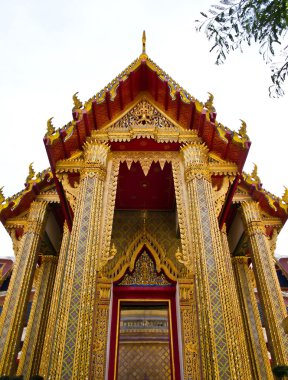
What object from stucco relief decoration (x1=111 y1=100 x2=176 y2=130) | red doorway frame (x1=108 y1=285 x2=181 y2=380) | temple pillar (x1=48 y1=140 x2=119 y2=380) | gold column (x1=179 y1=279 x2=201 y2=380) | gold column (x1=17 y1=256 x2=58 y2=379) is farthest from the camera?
gold column (x1=17 y1=256 x2=58 y2=379)

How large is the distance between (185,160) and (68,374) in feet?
13.8

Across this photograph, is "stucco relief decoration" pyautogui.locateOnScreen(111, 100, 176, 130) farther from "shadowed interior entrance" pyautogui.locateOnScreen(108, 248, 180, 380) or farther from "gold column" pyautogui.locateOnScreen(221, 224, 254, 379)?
"gold column" pyautogui.locateOnScreen(221, 224, 254, 379)

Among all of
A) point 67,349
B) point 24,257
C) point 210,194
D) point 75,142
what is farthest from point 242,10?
point 24,257

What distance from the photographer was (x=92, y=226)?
5.53 meters

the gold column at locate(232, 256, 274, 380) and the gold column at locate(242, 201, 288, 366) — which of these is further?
the gold column at locate(232, 256, 274, 380)

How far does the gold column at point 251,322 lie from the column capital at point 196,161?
4.31 meters

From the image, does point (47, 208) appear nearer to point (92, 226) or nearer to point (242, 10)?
point (92, 226)

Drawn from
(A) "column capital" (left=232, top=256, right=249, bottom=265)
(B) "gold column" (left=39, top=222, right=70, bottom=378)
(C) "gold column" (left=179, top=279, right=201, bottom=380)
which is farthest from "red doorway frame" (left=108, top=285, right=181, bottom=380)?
(A) "column capital" (left=232, top=256, right=249, bottom=265)

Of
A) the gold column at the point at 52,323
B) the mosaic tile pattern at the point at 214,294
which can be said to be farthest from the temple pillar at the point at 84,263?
the mosaic tile pattern at the point at 214,294

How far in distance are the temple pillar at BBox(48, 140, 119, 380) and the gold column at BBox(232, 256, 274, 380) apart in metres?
5.06

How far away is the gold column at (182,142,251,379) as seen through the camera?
14.2ft

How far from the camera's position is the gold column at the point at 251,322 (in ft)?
25.8

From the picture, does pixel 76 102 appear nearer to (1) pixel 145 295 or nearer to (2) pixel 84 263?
(2) pixel 84 263

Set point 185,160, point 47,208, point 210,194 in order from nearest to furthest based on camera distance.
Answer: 1. point 210,194
2. point 185,160
3. point 47,208
